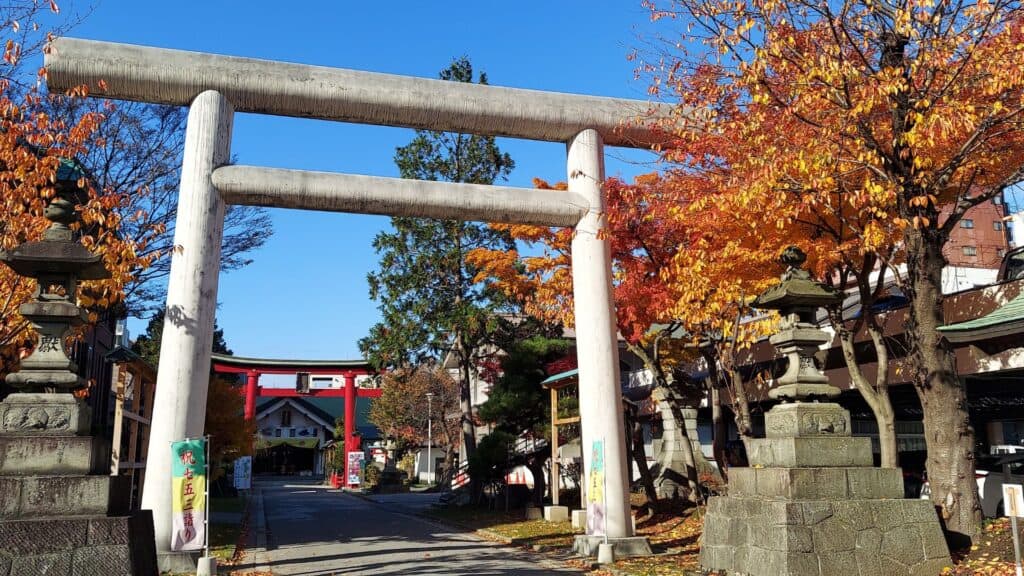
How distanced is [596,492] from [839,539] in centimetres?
Result: 491

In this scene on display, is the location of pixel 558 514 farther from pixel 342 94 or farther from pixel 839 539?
pixel 342 94

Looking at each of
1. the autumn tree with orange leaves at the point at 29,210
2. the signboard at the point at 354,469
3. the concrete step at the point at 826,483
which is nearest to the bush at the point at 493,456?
the autumn tree with orange leaves at the point at 29,210

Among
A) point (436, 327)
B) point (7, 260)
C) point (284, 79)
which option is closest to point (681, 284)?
point (284, 79)

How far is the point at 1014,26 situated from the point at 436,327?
59.1ft

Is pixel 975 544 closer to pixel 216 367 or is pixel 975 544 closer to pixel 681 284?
pixel 681 284

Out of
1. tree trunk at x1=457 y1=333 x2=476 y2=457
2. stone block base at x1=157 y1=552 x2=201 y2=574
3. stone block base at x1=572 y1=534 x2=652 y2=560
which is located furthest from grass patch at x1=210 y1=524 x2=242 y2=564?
tree trunk at x1=457 y1=333 x2=476 y2=457

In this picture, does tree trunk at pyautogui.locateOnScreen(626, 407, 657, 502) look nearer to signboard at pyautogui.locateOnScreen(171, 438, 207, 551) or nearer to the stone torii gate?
the stone torii gate

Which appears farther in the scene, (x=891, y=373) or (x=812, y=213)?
(x=891, y=373)

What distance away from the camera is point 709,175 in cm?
1232

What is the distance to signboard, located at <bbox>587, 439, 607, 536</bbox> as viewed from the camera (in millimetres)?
12656

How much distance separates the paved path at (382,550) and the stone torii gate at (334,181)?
1881 millimetres

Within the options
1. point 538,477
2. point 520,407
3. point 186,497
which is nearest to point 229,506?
point 538,477

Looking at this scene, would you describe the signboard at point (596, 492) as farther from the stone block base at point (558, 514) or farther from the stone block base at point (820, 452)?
the stone block base at point (558, 514)

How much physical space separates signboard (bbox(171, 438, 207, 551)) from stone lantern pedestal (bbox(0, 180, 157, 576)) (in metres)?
2.58
